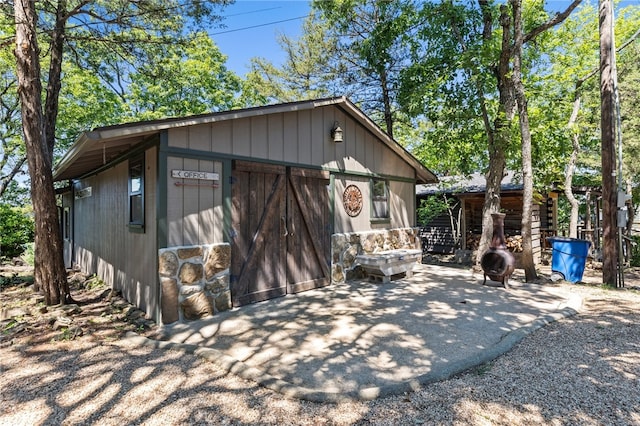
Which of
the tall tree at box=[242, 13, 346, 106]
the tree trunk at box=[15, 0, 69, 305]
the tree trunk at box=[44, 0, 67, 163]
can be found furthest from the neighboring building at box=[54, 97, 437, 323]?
the tall tree at box=[242, 13, 346, 106]

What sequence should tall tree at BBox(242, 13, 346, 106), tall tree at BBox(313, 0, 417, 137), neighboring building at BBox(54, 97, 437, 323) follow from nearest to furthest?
neighboring building at BBox(54, 97, 437, 323), tall tree at BBox(313, 0, 417, 137), tall tree at BBox(242, 13, 346, 106)

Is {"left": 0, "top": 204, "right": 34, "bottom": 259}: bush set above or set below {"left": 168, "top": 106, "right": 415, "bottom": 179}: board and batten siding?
below

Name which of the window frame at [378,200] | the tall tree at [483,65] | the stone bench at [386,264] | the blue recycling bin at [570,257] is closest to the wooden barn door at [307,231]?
the stone bench at [386,264]

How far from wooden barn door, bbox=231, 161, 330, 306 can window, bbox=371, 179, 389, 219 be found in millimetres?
1529

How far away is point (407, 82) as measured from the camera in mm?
9195

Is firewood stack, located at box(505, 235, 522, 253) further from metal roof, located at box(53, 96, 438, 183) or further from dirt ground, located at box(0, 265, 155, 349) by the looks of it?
dirt ground, located at box(0, 265, 155, 349)

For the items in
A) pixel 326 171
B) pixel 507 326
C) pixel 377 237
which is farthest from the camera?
pixel 377 237

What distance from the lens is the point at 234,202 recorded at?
5016mm

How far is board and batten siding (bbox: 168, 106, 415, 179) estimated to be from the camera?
473 centimetres

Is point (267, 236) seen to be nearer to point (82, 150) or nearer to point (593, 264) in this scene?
point (82, 150)

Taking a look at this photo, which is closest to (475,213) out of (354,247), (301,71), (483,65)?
(483,65)

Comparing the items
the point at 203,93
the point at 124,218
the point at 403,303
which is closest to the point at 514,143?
the point at 403,303

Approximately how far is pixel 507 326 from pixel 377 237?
3.62m

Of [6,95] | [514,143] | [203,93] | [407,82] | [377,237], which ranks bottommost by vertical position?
[377,237]
